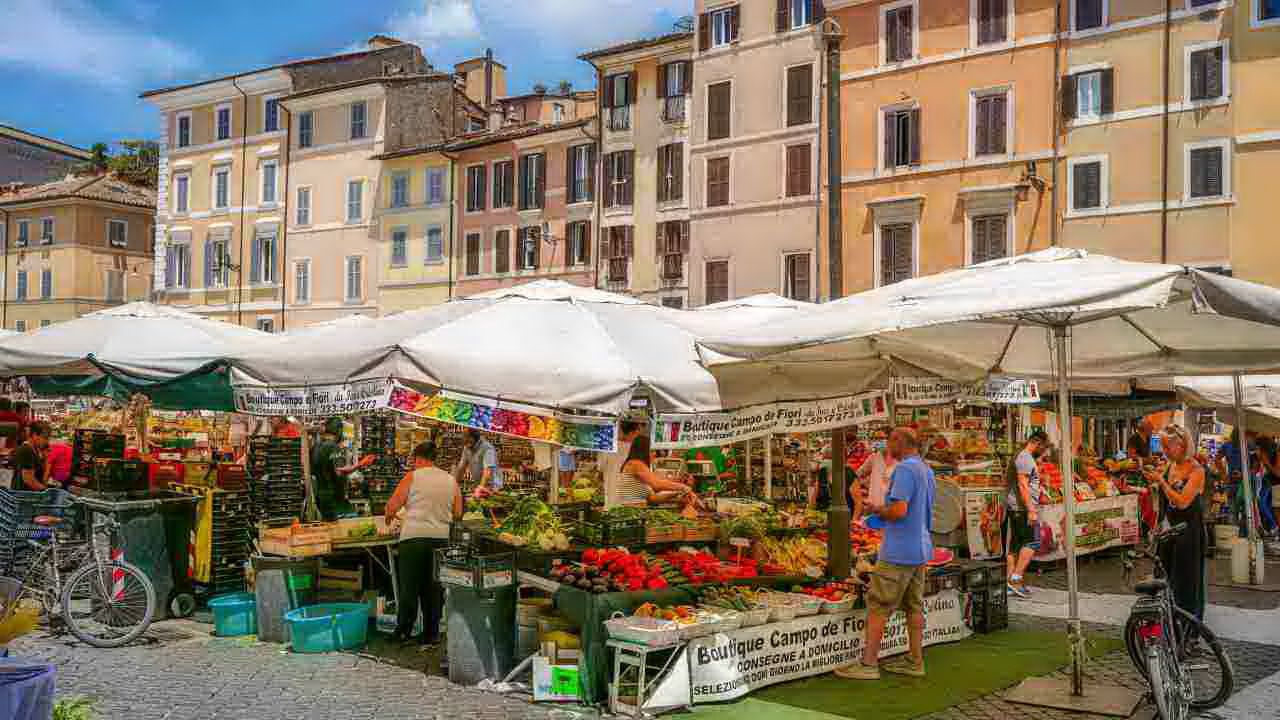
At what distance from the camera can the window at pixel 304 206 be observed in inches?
1993

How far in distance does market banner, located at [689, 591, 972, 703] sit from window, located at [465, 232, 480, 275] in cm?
3674

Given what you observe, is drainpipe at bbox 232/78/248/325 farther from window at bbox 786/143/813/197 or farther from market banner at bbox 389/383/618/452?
market banner at bbox 389/383/618/452

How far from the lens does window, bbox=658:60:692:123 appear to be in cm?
3991

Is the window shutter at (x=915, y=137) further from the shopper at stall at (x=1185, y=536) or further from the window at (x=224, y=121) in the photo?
the window at (x=224, y=121)

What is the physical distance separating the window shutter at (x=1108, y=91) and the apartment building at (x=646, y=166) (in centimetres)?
1362

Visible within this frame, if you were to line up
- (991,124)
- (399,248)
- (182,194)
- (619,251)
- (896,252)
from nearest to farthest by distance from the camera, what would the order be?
(991,124)
(896,252)
(619,251)
(399,248)
(182,194)

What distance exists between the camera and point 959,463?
18.7 meters

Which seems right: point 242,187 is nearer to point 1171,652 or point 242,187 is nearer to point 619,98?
point 619,98

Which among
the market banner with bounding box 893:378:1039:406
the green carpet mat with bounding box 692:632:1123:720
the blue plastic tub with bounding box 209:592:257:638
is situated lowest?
the green carpet mat with bounding box 692:632:1123:720

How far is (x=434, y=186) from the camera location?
1863 inches

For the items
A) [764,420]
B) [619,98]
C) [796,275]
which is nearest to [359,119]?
[619,98]

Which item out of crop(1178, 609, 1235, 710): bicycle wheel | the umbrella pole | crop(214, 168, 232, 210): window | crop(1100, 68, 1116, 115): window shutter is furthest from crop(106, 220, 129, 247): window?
crop(1178, 609, 1235, 710): bicycle wheel

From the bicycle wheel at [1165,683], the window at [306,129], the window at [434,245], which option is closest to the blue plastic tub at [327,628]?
the bicycle wheel at [1165,683]

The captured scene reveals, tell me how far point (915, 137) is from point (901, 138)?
0.51 meters
